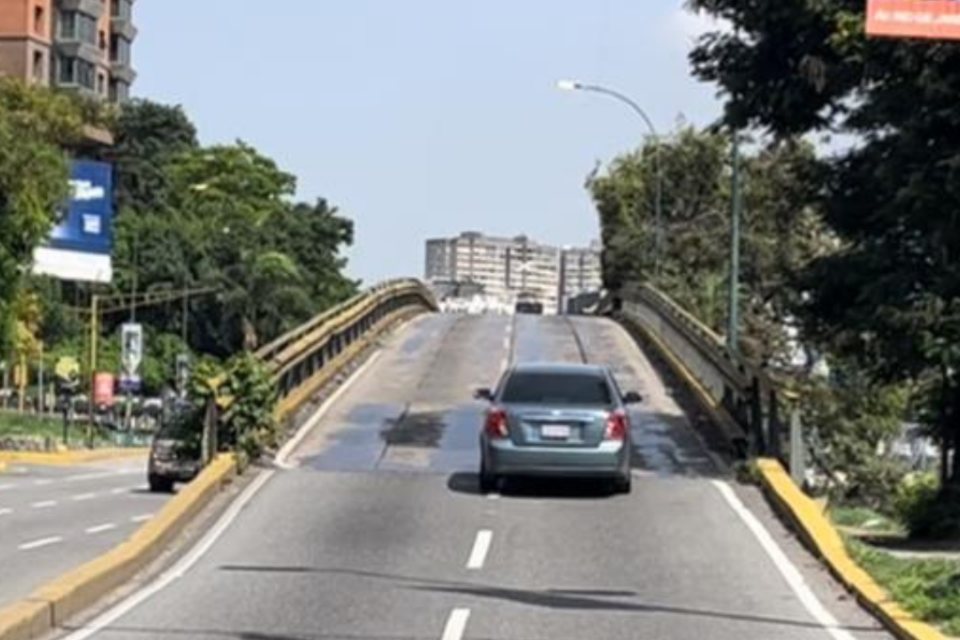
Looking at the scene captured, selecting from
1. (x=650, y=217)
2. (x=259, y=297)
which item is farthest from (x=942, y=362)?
(x=259, y=297)

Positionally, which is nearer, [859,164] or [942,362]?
[942,362]

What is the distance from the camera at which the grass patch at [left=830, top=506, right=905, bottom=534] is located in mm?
27900

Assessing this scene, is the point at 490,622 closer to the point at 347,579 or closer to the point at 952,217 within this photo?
the point at 347,579

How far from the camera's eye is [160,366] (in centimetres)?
10606

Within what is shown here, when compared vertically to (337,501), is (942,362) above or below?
above

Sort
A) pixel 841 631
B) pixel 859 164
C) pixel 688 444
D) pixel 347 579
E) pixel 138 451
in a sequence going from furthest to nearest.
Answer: pixel 138 451 < pixel 688 444 < pixel 859 164 < pixel 347 579 < pixel 841 631

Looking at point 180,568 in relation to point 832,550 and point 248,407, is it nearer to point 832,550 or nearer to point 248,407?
point 832,550

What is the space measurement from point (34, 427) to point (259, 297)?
28.9m

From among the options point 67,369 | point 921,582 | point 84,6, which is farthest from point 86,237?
point 921,582

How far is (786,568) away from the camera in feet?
64.3

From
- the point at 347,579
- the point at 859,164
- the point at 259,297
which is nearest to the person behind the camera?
the point at 347,579

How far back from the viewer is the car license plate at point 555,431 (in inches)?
995

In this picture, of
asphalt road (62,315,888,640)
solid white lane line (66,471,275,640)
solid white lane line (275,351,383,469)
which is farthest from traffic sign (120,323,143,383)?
solid white lane line (66,471,275,640)

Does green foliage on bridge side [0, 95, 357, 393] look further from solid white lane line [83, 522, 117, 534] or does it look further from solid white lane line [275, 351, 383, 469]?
solid white lane line [83, 522, 117, 534]
